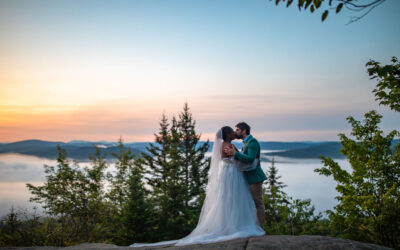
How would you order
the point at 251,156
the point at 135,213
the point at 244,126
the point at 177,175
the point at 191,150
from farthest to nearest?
the point at 191,150 → the point at 177,175 → the point at 135,213 → the point at 244,126 → the point at 251,156

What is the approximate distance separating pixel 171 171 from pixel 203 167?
12039 millimetres

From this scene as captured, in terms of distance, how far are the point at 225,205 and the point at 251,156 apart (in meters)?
1.34

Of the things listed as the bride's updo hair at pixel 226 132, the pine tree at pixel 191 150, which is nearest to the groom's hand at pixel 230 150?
the bride's updo hair at pixel 226 132

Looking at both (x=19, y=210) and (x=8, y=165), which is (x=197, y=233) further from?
(x=8, y=165)

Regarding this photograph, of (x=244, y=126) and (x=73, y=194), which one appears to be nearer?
(x=244, y=126)

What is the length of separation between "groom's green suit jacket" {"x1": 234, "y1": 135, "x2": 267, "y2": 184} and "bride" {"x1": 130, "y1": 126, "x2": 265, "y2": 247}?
0.16 meters

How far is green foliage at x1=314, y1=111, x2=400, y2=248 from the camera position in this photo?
737 centimetres

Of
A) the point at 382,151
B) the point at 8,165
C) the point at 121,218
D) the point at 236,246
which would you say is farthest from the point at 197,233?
the point at 8,165

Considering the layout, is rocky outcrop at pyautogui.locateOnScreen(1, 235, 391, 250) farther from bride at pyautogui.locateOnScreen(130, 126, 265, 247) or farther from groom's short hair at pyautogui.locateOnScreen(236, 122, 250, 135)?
groom's short hair at pyautogui.locateOnScreen(236, 122, 250, 135)

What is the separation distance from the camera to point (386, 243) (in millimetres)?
7277

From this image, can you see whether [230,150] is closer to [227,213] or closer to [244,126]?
[244,126]

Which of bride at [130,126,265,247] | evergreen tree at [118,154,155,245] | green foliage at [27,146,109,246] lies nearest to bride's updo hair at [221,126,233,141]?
bride at [130,126,265,247]

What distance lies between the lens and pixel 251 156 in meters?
5.96

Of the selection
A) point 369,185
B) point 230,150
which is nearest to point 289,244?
point 230,150
